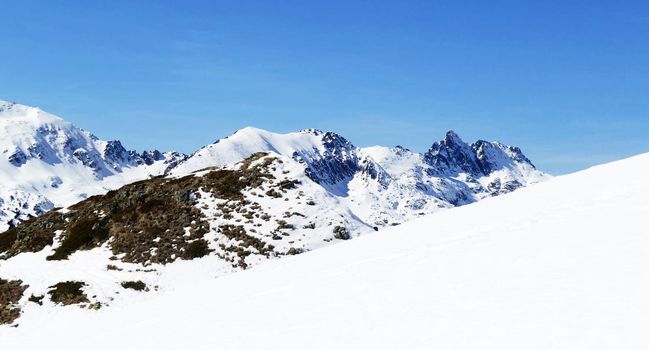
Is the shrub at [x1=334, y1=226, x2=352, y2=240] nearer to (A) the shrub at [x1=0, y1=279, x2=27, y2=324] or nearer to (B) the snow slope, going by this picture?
(A) the shrub at [x1=0, y1=279, x2=27, y2=324]

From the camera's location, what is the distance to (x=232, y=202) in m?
48.4

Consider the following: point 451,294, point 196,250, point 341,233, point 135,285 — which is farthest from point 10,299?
point 451,294

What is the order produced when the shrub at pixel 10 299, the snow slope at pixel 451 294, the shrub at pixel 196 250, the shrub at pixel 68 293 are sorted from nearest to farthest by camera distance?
the snow slope at pixel 451 294
the shrub at pixel 10 299
the shrub at pixel 68 293
the shrub at pixel 196 250

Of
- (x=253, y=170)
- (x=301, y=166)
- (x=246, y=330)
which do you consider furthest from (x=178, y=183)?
(x=246, y=330)

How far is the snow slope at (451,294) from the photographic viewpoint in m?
8.56

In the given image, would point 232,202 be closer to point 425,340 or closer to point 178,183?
point 178,183

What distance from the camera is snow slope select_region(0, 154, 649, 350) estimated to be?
8562 millimetres

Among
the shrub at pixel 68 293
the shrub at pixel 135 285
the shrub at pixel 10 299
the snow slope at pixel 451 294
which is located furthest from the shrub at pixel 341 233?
the snow slope at pixel 451 294

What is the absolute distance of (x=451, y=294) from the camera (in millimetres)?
10406

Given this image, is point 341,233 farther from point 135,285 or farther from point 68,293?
point 68,293

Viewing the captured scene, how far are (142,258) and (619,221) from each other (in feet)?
111

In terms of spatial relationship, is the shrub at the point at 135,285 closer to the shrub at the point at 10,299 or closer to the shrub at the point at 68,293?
the shrub at the point at 68,293

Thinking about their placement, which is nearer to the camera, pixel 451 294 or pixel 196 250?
pixel 451 294

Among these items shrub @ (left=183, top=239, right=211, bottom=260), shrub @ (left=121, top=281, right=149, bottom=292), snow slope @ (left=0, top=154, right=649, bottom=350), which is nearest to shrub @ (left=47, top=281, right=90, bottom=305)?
shrub @ (left=121, top=281, right=149, bottom=292)
